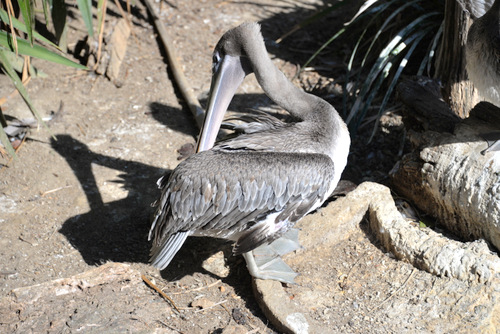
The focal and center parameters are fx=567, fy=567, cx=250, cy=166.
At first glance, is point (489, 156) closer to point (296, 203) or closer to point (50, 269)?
point (296, 203)

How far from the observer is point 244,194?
3992mm

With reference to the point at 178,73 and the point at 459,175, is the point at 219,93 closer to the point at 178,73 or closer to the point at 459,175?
the point at 459,175

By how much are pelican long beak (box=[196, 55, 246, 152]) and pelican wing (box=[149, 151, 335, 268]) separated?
0.46 m

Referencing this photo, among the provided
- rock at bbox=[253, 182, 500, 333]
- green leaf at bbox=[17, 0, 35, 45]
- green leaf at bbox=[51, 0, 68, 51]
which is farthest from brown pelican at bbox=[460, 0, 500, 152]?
green leaf at bbox=[51, 0, 68, 51]

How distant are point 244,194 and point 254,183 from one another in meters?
0.11

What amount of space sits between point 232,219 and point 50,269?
4.80ft

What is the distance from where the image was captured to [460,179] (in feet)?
14.1

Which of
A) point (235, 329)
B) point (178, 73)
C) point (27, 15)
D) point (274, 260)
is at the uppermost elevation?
point (27, 15)

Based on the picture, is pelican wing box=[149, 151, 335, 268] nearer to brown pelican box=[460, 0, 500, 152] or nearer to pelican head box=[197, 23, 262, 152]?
pelican head box=[197, 23, 262, 152]

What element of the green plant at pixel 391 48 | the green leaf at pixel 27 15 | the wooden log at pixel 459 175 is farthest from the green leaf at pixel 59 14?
the wooden log at pixel 459 175

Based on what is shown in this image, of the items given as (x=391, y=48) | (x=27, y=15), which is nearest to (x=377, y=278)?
(x=391, y=48)

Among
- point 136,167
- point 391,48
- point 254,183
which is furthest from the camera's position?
point 391,48

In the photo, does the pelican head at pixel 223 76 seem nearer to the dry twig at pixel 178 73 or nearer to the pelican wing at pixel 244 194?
the pelican wing at pixel 244 194

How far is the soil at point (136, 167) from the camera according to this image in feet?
13.0
